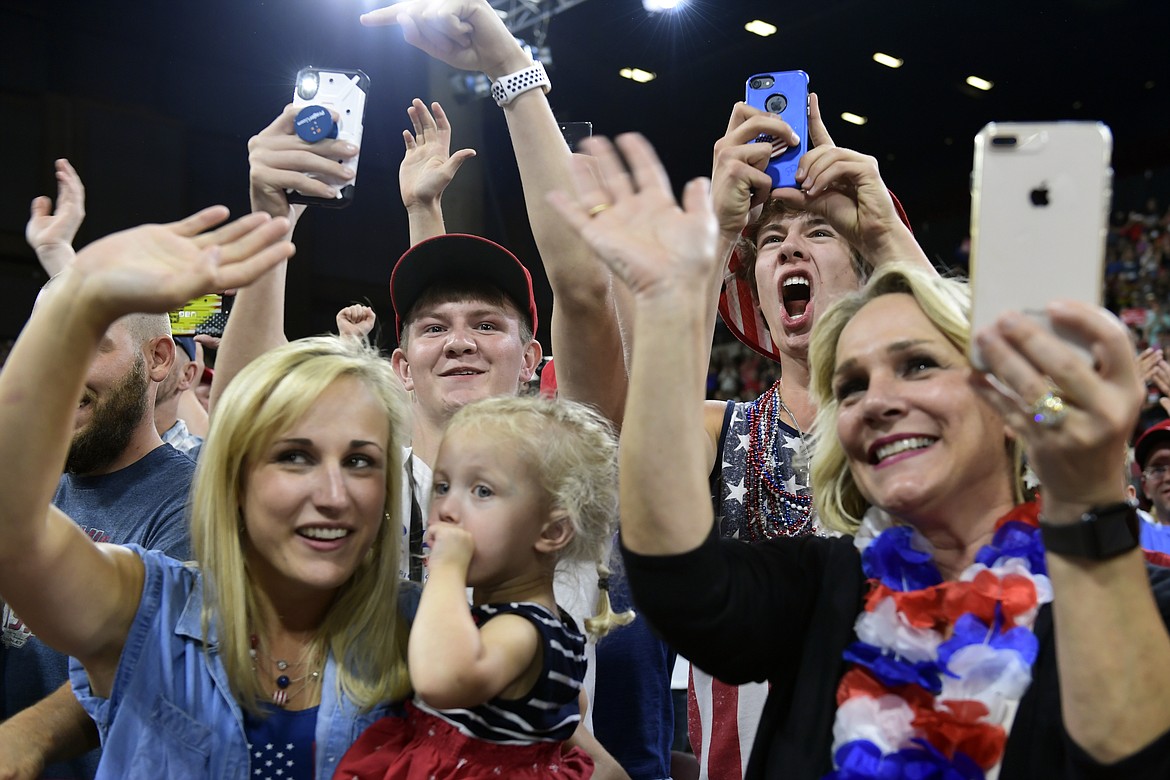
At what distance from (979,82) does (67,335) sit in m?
7.78

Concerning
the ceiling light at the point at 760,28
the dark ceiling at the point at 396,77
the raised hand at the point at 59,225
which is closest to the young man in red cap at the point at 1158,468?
the dark ceiling at the point at 396,77

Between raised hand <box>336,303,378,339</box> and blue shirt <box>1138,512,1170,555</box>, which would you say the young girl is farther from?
blue shirt <box>1138,512,1170,555</box>

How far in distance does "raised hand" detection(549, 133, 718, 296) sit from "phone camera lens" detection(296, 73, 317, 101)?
0.83 metres

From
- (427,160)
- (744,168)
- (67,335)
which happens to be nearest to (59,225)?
(427,160)

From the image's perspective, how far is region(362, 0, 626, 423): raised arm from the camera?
5.76ft

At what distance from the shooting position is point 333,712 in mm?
1445

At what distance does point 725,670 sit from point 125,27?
23.4 ft

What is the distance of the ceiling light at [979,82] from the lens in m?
7.76

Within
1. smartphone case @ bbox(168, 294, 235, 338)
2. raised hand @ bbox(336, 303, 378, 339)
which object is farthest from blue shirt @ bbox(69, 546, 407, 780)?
smartphone case @ bbox(168, 294, 235, 338)

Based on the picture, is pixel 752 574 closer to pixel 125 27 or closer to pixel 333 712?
pixel 333 712

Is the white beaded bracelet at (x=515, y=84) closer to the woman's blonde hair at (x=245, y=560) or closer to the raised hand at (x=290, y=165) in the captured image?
the raised hand at (x=290, y=165)

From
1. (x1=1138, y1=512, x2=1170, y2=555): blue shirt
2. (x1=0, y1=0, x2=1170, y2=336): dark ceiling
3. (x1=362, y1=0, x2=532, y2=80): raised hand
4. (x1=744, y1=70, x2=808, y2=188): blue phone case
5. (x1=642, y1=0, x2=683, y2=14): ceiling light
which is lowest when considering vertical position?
(x1=1138, y1=512, x2=1170, y2=555): blue shirt

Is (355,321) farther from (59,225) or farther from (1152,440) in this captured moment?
(1152,440)

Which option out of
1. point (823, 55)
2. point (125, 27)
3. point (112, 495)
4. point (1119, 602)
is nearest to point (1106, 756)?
point (1119, 602)
